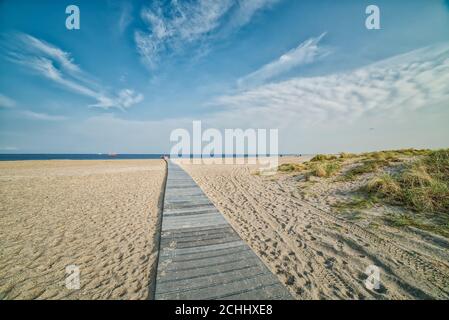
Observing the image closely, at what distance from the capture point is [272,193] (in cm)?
860

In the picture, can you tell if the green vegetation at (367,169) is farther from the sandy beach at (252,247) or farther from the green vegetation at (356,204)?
the green vegetation at (356,204)

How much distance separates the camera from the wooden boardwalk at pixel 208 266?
256 centimetres

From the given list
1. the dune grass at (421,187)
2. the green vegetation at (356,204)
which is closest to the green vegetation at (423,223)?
the dune grass at (421,187)

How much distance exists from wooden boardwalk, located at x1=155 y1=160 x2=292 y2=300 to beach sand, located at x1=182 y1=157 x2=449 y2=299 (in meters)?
0.42

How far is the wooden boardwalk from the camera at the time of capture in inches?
101

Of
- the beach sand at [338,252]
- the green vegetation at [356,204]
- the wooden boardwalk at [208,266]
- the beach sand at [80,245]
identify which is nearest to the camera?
the wooden boardwalk at [208,266]

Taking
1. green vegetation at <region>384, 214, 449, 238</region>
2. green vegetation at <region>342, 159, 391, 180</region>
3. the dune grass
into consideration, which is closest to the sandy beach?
green vegetation at <region>384, 214, 449, 238</region>

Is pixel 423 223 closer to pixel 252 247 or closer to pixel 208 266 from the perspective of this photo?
pixel 252 247

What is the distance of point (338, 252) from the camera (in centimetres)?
379

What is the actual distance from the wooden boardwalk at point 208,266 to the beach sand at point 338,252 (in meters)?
0.42

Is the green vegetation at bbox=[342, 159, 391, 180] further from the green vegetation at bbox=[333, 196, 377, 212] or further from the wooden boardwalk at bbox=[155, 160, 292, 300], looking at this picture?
the wooden boardwalk at bbox=[155, 160, 292, 300]
